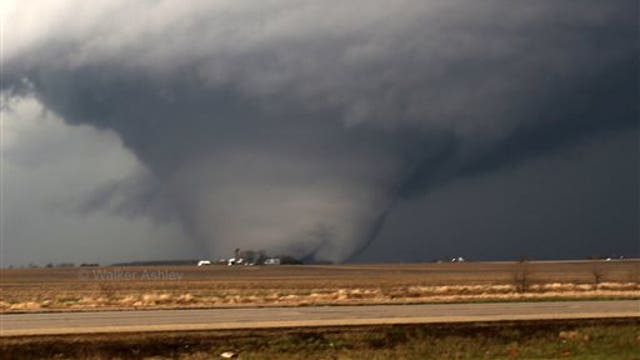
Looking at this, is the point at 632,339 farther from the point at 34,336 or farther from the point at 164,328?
the point at 34,336

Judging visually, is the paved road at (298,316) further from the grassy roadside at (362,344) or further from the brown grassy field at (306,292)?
the brown grassy field at (306,292)

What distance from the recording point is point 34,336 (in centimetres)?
2438

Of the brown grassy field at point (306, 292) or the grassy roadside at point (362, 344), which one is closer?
the grassy roadside at point (362, 344)

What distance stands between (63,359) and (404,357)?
9610 millimetres

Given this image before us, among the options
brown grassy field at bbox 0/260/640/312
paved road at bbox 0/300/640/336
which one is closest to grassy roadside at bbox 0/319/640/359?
paved road at bbox 0/300/640/336

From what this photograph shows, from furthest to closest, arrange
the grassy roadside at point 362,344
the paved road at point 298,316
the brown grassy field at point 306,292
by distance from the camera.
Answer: the brown grassy field at point 306,292 < the paved road at point 298,316 < the grassy roadside at point 362,344

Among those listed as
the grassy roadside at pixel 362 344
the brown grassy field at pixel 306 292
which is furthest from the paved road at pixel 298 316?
the brown grassy field at pixel 306 292

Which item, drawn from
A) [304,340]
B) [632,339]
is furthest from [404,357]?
[632,339]

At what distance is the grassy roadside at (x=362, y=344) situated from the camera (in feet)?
74.9

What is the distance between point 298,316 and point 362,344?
25.9ft

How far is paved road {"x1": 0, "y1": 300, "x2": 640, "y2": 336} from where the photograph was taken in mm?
27094

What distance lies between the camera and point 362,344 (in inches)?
944

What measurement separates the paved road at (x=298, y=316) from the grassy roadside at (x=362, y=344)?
1.63 metres

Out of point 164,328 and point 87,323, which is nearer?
point 164,328
